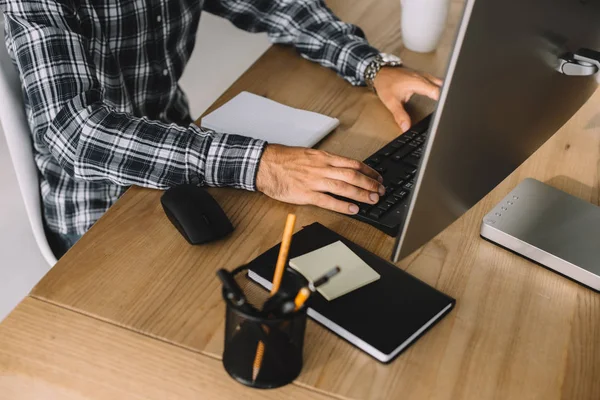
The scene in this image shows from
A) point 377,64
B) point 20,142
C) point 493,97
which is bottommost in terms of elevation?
point 20,142

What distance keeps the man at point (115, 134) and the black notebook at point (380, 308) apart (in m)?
0.16

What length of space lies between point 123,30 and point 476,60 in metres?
0.88

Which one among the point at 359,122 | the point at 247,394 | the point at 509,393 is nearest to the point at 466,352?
the point at 509,393

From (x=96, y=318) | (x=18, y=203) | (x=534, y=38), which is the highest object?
(x=534, y=38)

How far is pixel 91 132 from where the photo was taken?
3.41 ft

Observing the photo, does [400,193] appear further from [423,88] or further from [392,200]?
[423,88]

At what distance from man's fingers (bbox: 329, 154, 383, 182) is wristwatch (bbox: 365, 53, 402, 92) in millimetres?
353

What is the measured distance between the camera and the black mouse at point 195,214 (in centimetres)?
91

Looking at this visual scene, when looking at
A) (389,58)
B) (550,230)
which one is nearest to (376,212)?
(550,230)

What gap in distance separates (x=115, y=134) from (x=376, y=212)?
449mm

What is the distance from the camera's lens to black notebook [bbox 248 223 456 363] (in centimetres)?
75

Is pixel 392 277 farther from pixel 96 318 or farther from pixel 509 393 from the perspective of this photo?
pixel 96 318

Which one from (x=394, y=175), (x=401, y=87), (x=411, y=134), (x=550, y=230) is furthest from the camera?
(x=401, y=87)

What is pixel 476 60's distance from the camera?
579 mm
